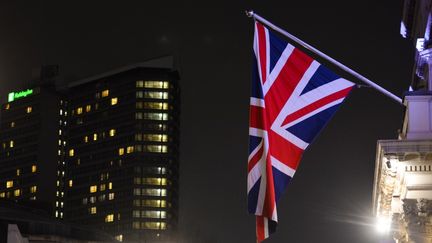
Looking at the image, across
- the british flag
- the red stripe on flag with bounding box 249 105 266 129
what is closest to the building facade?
the british flag

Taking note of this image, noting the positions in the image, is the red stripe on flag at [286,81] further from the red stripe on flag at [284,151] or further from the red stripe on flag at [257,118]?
the red stripe on flag at [284,151]

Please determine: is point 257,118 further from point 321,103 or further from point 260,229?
point 260,229

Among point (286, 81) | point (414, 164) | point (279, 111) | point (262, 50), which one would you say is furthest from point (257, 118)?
point (414, 164)

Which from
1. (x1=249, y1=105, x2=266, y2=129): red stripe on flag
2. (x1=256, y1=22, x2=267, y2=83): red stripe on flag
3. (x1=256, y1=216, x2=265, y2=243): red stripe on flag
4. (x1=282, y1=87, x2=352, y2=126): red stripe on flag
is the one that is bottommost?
(x1=256, y1=216, x2=265, y2=243): red stripe on flag

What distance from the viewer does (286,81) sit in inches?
929

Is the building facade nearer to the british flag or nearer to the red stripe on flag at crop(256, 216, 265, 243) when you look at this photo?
the british flag

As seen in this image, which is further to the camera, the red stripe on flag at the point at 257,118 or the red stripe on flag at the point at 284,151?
the red stripe on flag at the point at 257,118

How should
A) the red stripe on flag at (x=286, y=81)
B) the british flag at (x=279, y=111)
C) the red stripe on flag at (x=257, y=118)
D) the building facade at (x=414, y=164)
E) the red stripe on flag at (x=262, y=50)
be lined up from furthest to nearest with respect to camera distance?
the building facade at (x=414, y=164) → the red stripe on flag at (x=262, y=50) → the red stripe on flag at (x=286, y=81) → the red stripe on flag at (x=257, y=118) → the british flag at (x=279, y=111)

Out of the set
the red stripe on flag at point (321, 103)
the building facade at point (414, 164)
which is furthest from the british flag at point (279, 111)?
the building facade at point (414, 164)

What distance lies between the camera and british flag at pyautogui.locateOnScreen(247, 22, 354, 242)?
2250 centimetres

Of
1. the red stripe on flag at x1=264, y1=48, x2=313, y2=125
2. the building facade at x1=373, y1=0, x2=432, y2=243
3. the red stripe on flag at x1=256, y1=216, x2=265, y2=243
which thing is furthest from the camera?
the building facade at x1=373, y1=0, x2=432, y2=243

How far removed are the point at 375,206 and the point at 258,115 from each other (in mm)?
17097

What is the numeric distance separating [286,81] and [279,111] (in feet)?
2.78

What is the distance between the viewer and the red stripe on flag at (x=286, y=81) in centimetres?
2330
